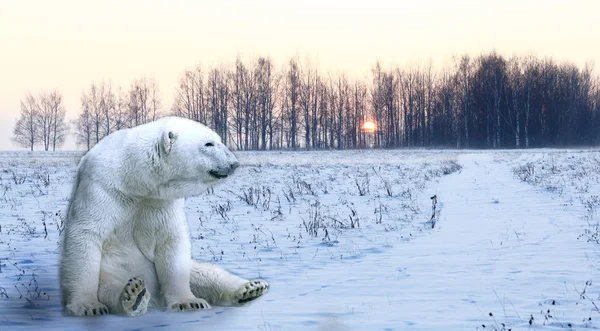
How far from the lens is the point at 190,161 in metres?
3.75

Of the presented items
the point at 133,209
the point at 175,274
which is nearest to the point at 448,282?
the point at 175,274

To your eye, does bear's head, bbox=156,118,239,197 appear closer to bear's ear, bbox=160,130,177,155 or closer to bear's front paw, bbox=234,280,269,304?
bear's ear, bbox=160,130,177,155

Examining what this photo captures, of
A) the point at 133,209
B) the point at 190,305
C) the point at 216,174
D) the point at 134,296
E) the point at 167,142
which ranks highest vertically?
the point at 167,142

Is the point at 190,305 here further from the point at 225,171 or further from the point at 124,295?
the point at 225,171

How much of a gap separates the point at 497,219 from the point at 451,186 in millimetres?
6830

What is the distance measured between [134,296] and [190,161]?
819 mm

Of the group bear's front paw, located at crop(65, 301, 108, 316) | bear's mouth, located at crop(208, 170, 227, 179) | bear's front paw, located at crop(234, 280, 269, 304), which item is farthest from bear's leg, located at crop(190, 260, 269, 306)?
bear's mouth, located at crop(208, 170, 227, 179)

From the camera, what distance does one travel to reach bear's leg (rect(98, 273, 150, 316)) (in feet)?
11.5

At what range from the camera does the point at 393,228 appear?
8.88m

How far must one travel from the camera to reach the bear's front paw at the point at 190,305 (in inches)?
157

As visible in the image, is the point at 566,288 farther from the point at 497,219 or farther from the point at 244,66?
the point at 244,66

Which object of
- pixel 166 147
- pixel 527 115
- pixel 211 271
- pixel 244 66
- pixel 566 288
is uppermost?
pixel 244 66

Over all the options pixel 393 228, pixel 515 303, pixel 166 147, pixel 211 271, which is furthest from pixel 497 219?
pixel 166 147

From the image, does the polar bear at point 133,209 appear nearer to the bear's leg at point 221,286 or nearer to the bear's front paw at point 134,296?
the bear's front paw at point 134,296
